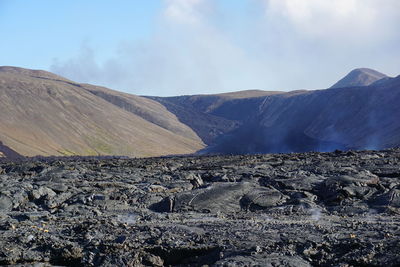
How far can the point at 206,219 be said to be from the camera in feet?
55.8

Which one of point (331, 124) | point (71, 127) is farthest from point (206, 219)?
point (71, 127)

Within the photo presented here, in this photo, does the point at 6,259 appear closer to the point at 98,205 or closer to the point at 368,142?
the point at 98,205

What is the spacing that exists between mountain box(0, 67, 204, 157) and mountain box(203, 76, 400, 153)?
1519 centimetres

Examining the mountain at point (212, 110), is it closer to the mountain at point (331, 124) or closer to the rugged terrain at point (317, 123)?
the rugged terrain at point (317, 123)

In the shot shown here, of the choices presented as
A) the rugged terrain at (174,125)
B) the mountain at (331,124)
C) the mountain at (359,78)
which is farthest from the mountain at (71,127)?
the mountain at (359,78)

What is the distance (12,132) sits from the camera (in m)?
87.0

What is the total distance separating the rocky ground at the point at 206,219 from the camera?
12.2 m

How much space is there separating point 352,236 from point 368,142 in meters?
65.8

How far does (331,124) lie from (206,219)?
8294 centimetres

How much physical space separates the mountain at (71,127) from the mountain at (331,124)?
598 inches

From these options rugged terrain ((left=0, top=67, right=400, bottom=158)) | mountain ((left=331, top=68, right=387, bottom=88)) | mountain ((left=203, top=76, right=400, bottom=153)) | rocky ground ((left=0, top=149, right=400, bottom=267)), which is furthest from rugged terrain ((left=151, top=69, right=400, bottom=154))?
rocky ground ((left=0, top=149, right=400, bottom=267))

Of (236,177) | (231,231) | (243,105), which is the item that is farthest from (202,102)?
(231,231)

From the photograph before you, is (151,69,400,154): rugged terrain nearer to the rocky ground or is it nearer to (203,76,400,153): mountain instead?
(203,76,400,153): mountain

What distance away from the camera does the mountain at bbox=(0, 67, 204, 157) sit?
→ 8881 centimetres
